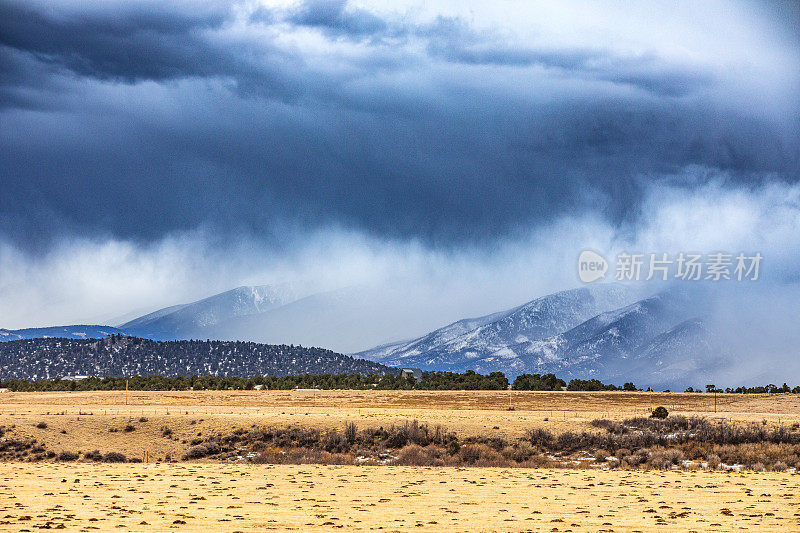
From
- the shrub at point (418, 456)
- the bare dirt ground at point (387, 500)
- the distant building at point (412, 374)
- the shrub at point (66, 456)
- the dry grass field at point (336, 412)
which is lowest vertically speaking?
the shrub at point (66, 456)

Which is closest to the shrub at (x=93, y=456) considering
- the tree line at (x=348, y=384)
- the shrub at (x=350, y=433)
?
the shrub at (x=350, y=433)

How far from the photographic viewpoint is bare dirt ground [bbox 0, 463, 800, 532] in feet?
105

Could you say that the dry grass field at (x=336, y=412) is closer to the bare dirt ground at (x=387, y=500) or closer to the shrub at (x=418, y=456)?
the shrub at (x=418, y=456)

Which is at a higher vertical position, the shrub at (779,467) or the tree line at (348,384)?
the tree line at (348,384)

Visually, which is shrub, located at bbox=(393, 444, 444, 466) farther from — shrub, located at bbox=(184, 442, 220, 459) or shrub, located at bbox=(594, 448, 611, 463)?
shrub, located at bbox=(184, 442, 220, 459)

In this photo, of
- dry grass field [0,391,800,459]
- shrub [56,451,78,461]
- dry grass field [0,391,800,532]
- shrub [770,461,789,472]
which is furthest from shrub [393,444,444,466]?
shrub [56,451,78,461]

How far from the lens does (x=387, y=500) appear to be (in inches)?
1503

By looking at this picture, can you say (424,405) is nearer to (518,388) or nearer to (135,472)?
(518,388)

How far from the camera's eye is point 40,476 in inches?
1829

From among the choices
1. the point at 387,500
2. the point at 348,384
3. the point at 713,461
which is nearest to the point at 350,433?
the point at 713,461

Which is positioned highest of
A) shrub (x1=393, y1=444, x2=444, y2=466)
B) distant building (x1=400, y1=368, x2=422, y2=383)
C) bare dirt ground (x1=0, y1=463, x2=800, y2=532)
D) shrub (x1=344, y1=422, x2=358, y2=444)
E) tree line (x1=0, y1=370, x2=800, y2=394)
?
distant building (x1=400, y1=368, x2=422, y2=383)

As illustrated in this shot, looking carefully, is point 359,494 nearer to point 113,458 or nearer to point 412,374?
point 113,458

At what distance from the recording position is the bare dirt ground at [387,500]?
31.9 metres

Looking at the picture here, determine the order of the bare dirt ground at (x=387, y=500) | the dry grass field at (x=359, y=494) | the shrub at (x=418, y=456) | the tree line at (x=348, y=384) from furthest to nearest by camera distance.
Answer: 1. the tree line at (x=348, y=384)
2. the shrub at (x=418, y=456)
3. the dry grass field at (x=359, y=494)
4. the bare dirt ground at (x=387, y=500)
